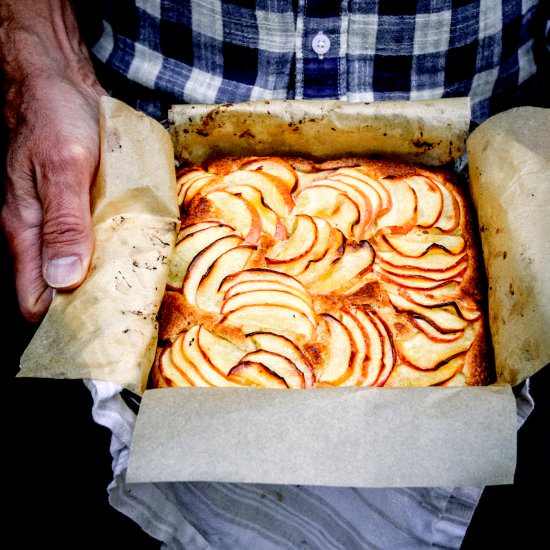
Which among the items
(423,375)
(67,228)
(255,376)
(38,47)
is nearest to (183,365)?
(255,376)

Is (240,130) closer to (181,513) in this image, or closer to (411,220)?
(411,220)

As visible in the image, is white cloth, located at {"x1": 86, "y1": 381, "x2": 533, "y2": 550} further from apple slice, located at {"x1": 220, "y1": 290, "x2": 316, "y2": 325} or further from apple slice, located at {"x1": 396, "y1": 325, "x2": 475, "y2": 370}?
→ apple slice, located at {"x1": 220, "y1": 290, "x2": 316, "y2": 325}

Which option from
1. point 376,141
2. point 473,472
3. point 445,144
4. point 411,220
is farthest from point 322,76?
point 473,472

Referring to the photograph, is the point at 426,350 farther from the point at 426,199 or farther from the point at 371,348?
the point at 426,199

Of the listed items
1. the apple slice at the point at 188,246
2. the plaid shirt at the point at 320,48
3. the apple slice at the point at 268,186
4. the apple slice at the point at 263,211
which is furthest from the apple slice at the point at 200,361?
the plaid shirt at the point at 320,48

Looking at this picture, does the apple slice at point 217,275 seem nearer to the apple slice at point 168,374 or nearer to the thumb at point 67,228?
the apple slice at point 168,374
